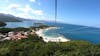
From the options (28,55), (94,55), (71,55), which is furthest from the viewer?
(28,55)

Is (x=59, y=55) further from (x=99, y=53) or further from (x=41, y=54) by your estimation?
(x=99, y=53)

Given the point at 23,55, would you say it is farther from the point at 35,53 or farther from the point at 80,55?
the point at 80,55

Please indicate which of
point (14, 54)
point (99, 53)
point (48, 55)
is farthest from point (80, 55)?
point (14, 54)

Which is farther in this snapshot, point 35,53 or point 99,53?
point 35,53

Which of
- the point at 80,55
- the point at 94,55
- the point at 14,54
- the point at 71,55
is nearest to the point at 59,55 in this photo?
the point at 71,55

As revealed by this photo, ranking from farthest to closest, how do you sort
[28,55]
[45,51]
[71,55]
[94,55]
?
[45,51] < [28,55] < [71,55] < [94,55]

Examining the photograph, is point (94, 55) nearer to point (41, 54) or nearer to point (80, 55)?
point (80, 55)

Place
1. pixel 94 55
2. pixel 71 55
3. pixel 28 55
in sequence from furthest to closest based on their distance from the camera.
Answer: pixel 28 55 → pixel 71 55 → pixel 94 55

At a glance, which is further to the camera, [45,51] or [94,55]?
[45,51]

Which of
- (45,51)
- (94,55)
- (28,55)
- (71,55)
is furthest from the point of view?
(45,51)
